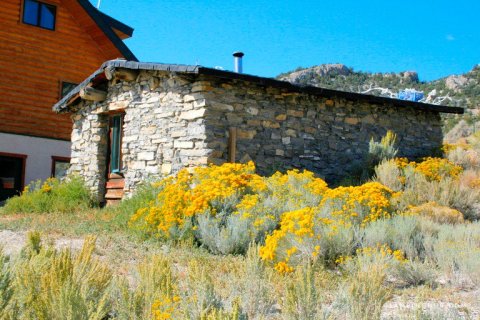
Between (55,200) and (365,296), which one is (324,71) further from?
(365,296)

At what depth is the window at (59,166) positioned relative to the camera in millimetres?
17812

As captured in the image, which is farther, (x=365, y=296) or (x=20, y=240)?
(x=20, y=240)

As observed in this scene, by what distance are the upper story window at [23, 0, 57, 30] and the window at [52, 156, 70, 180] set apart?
4.60m

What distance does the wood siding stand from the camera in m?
17.0

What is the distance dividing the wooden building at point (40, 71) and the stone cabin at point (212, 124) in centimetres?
325

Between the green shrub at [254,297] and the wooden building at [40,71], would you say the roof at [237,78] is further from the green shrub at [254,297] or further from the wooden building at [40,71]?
the green shrub at [254,297]

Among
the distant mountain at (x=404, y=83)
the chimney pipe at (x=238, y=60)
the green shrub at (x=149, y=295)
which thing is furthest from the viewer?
the distant mountain at (x=404, y=83)

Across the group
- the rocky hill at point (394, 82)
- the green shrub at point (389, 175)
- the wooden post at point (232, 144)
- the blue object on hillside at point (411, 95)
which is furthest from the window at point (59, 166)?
the rocky hill at point (394, 82)

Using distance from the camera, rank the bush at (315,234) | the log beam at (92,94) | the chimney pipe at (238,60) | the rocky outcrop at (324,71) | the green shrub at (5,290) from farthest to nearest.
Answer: the rocky outcrop at (324,71) < the chimney pipe at (238,60) < the log beam at (92,94) < the bush at (315,234) < the green shrub at (5,290)

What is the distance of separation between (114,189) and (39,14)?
8.36 meters

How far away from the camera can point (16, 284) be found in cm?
391

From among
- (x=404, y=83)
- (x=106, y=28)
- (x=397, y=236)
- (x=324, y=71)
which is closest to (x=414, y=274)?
(x=397, y=236)

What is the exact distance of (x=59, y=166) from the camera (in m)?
18.0

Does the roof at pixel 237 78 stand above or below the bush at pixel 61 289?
above
